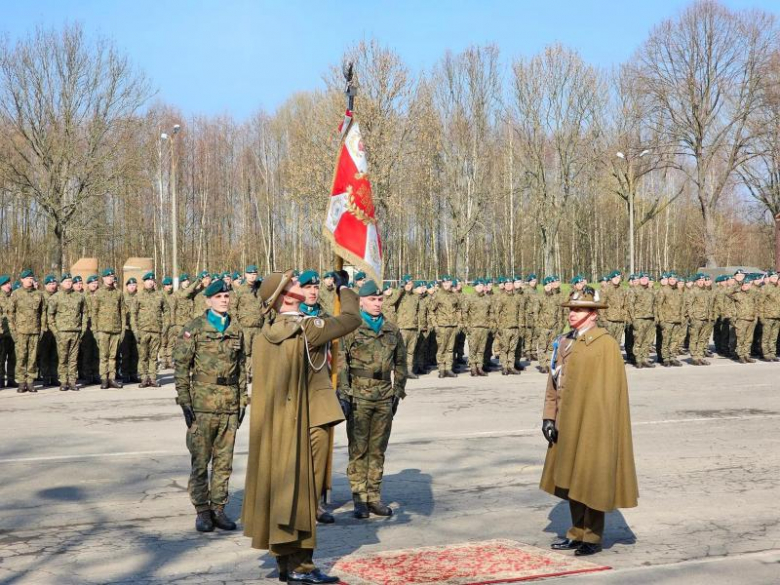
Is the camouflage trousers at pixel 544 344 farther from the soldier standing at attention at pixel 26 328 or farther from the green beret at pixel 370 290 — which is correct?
the green beret at pixel 370 290

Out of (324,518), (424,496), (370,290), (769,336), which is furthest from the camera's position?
(769,336)

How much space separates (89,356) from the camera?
19.0m

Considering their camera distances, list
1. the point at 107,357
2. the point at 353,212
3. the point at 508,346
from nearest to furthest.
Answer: the point at 353,212 → the point at 107,357 → the point at 508,346

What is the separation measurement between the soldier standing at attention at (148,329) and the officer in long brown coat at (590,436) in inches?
487

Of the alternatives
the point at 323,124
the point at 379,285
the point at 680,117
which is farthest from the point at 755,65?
the point at 379,285

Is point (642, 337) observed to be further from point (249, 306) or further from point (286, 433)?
point (286, 433)

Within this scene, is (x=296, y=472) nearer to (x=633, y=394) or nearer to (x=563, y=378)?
(x=563, y=378)

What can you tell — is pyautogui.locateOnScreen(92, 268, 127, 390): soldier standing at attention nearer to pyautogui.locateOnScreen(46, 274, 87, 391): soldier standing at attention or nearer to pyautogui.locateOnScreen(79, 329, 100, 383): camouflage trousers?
pyautogui.locateOnScreen(46, 274, 87, 391): soldier standing at attention

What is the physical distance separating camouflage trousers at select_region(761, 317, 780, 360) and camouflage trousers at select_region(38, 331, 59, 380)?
16286 millimetres

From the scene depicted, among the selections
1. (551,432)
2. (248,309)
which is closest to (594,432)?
(551,432)

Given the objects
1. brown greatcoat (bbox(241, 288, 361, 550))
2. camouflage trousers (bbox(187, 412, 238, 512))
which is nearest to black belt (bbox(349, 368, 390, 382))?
camouflage trousers (bbox(187, 412, 238, 512))

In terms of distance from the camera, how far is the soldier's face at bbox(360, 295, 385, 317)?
8562 millimetres

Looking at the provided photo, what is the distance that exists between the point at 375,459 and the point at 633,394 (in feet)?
30.9

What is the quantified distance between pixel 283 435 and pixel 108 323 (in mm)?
12617
